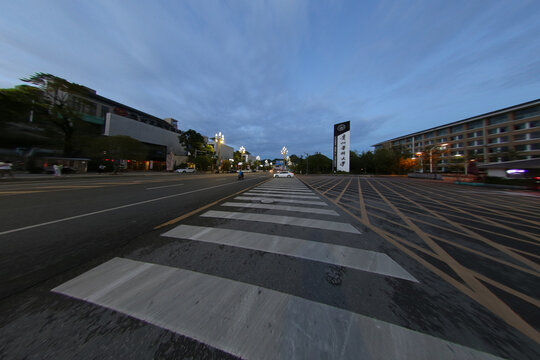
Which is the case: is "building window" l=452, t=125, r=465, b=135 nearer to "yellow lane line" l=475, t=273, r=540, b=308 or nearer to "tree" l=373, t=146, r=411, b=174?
"tree" l=373, t=146, r=411, b=174

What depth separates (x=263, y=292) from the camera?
5.96ft

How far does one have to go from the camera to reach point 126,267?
2.22 metres

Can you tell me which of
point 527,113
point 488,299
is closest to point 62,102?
point 488,299

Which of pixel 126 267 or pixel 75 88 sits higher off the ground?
pixel 75 88

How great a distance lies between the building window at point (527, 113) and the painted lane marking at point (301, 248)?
65124mm

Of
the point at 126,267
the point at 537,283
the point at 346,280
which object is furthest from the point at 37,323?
the point at 537,283

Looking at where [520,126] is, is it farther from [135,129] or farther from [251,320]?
[135,129]

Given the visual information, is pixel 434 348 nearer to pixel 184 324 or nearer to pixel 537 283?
pixel 184 324

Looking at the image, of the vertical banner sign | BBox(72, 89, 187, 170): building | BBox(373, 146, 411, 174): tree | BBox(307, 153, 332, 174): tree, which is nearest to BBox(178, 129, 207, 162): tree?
BBox(72, 89, 187, 170): building

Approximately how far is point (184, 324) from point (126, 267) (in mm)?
1426

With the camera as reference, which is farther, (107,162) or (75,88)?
(107,162)

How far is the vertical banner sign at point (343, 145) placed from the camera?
42281mm

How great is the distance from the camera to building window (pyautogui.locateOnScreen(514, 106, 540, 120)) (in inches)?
1395

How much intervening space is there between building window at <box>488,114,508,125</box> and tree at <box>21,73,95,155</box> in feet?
284
